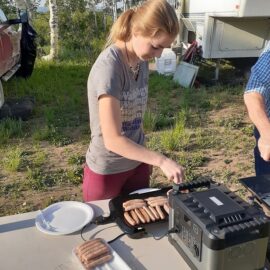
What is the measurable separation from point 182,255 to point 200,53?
23.1 feet

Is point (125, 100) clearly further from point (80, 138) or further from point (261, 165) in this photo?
point (80, 138)

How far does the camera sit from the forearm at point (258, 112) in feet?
6.30

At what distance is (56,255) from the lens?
1454 millimetres

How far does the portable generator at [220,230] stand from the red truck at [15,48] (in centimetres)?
A: 416

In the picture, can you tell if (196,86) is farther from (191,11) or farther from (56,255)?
(56,255)

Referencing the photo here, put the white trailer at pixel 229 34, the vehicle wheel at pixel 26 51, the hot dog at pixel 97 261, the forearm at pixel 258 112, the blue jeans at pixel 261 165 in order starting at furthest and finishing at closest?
the white trailer at pixel 229 34
the vehicle wheel at pixel 26 51
the blue jeans at pixel 261 165
the forearm at pixel 258 112
the hot dog at pixel 97 261

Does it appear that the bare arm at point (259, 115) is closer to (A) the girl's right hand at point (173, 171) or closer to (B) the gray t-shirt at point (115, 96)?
(A) the girl's right hand at point (173, 171)

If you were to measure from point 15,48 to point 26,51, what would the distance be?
0.60 m

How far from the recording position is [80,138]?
4902 millimetres

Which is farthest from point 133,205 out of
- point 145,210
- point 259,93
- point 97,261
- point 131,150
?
point 259,93

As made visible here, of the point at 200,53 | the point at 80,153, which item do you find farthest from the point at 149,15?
the point at 200,53

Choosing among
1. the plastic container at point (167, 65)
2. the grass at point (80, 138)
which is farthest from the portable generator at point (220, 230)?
the plastic container at point (167, 65)

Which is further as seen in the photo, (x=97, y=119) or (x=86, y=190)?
(x=86, y=190)

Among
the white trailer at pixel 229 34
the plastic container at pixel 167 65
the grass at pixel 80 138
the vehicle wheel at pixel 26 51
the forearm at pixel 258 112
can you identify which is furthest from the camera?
the plastic container at pixel 167 65
